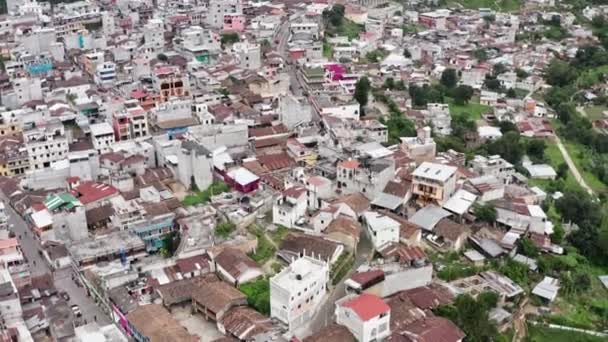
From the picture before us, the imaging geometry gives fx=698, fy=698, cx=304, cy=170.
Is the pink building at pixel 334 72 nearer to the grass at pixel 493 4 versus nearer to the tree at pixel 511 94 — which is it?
the tree at pixel 511 94

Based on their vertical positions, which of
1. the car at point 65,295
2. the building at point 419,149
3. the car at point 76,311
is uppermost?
the building at point 419,149

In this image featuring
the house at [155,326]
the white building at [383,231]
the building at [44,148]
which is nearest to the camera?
the house at [155,326]

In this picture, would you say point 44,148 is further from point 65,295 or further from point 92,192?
point 65,295

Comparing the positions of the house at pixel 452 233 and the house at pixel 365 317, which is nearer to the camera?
the house at pixel 365 317

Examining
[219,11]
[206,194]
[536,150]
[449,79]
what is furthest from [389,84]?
[206,194]

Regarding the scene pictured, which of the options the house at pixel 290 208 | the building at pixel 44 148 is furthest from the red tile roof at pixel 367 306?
the building at pixel 44 148

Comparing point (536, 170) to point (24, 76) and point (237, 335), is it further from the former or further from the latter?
point (24, 76)
